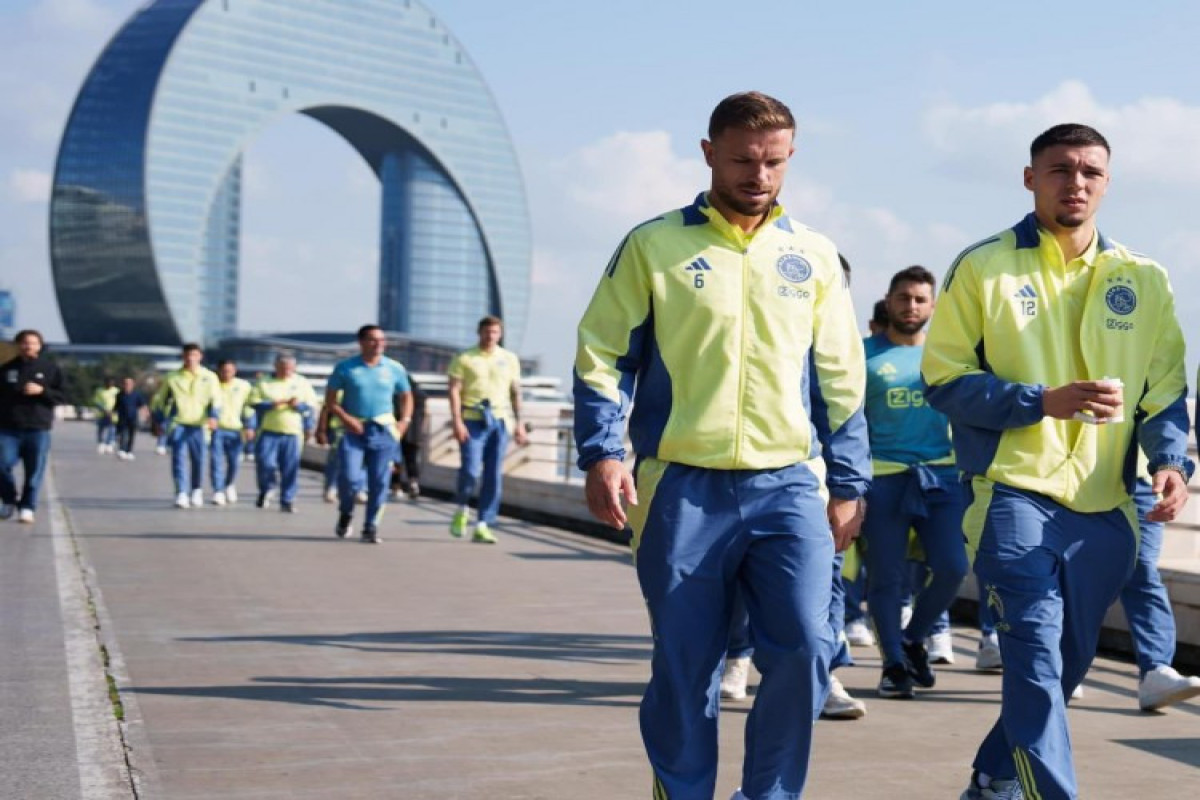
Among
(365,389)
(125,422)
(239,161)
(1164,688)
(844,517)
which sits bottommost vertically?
(125,422)

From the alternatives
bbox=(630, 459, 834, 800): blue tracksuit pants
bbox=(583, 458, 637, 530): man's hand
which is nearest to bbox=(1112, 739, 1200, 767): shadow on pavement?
bbox=(630, 459, 834, 800): blue tracksuit pants

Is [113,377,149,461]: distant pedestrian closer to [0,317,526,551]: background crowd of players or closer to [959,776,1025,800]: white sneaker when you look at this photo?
[0,317,526,551]: background crowd of players

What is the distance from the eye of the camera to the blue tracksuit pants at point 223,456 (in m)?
20.6

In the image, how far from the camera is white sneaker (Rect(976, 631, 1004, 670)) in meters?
7.89

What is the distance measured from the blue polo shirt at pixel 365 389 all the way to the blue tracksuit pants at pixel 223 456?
591cm

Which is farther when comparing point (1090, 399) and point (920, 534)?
point (920, 534)

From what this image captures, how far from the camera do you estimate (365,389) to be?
15.0m

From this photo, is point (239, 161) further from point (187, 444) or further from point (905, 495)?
point (905, 495)

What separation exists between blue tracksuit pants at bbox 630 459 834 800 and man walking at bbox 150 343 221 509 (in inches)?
630

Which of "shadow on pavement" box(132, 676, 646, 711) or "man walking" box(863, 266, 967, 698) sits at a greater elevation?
"man walking" box(863, 266, 967, 698)

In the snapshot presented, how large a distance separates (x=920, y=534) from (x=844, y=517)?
322cm

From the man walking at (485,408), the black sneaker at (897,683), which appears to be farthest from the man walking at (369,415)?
the black sneaker at (897,683)

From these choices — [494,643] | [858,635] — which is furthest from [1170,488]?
[494,643]

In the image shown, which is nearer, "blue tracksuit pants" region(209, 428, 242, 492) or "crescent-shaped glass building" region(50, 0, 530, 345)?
"blue tracksuit pants" region(209, 428, 242, 492)
